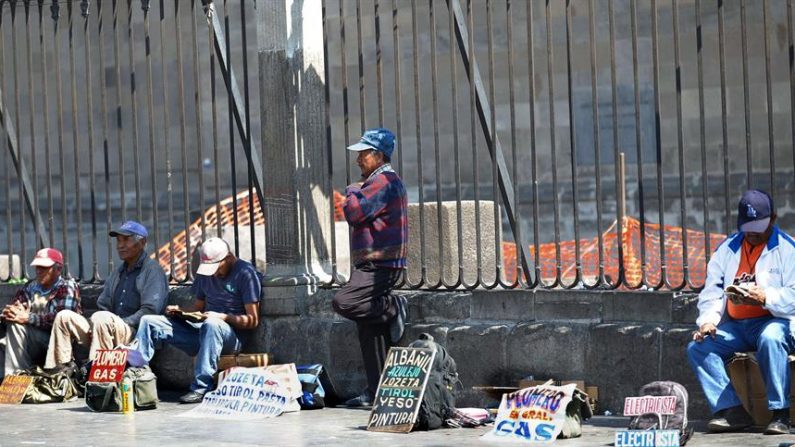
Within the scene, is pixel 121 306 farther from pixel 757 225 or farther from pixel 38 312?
pixel 757 225

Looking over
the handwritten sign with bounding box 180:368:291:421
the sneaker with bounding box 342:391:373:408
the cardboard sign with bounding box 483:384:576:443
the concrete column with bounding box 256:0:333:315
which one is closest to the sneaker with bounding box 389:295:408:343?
the sneaker with bounding box 342:391:373:408

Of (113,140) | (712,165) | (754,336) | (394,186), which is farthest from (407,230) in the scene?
(113,140)

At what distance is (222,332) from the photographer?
33.0ft

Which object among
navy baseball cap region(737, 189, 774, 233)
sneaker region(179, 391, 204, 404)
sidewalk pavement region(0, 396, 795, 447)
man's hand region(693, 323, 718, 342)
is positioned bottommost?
sidewalk pavement region(0, 396, 795, 447)

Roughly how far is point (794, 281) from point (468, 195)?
35.9 feet

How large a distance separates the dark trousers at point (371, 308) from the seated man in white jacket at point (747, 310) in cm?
214

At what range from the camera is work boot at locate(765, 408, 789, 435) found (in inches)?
299

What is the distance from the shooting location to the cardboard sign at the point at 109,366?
31.9ft

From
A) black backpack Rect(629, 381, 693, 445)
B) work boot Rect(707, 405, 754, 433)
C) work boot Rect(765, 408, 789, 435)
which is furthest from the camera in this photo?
work boot Rect(707, 405, 754, 433)

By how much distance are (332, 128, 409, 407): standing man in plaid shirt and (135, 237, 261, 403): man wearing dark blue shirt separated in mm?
1079

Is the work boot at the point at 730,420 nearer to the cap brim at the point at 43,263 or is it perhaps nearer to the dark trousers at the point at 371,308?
the dark trousers at the point at 371,308

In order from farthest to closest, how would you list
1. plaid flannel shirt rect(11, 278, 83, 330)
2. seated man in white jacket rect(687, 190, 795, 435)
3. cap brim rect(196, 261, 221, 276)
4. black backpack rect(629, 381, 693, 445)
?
plaid flannel shirt rect(11, 278, 83, 330) → cap brim rect(196, 261, 221, 276) → seated man in white jacket rect(687, 190, 795, 435) → black backpack rect(629, 381, 693, 445)

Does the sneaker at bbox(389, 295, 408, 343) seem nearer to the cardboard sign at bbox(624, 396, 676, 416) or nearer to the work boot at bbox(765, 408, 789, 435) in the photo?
the cardboard sign at bbox(624, 396, 676, 416)

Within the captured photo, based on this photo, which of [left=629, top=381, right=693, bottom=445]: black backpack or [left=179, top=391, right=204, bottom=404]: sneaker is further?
[left=179, top=391, right=204, bottom=404]: sneaker
